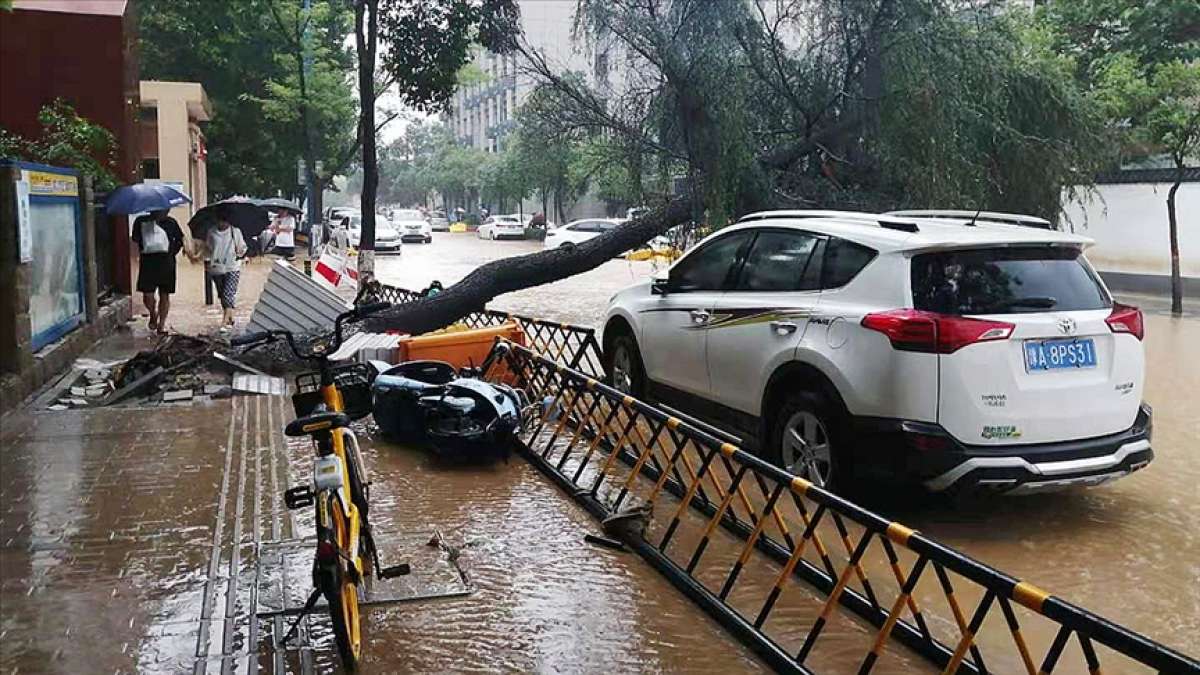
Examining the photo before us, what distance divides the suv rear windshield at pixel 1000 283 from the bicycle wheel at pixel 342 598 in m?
3.13

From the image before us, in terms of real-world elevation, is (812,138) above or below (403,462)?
above

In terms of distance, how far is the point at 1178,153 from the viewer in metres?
17.9

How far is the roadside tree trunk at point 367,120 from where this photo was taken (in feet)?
44.4

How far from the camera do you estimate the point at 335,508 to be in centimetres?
397

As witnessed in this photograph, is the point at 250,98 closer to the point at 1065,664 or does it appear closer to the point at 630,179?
the point at 630,179

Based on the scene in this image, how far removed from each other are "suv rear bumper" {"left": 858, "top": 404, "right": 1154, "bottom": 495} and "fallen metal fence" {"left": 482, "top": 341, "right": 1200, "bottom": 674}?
0.48 meters

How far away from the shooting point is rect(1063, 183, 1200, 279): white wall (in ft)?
68.1

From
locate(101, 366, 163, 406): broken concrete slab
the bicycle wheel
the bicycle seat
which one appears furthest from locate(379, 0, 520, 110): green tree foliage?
the bicycle wheel

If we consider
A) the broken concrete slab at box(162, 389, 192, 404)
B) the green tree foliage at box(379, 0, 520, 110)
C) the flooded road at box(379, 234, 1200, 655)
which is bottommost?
the flooded road at box(379, 234, 1200, 655)

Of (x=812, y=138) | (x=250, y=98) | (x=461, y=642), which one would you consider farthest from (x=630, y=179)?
(x=250, y=98)

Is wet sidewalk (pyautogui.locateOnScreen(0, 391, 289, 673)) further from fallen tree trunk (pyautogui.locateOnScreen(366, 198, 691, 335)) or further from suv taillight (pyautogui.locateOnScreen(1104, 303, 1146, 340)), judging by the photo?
suv taillight (pyautogui.locateOnScreen(1104, 303, 1146, 340))

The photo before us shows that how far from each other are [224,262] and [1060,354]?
11.0 metres

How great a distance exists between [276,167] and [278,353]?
28.4 meters

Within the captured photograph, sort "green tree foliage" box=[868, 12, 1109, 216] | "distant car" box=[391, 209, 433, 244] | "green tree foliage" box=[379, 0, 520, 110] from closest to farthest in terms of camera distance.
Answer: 1. "green tree foliage" box=[868, 12, 1109, 216]
2. "green tree foliage" box=[379, 0, 520, 110]
3. "distant car" box=[391, 209, 433, 244]
